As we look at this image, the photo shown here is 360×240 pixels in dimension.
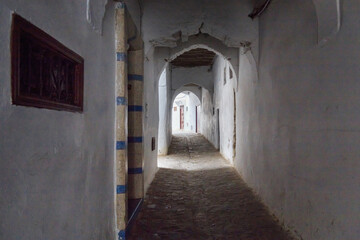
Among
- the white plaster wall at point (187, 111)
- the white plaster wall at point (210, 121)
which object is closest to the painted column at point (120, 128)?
the white plaster wall at point (210, 121)

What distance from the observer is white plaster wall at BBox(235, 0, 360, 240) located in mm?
1898

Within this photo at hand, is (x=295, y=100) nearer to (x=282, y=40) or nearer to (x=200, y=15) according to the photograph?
(x=282, y=40)

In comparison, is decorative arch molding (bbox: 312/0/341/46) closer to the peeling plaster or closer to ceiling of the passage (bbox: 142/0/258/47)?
the peeling plaster

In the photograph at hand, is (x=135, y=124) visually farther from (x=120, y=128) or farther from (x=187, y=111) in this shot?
(x=187, y=111)

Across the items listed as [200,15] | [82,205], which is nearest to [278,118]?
[200,15]

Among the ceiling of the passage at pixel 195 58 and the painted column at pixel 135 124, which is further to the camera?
the ceiling of the passage at pixel 195 58

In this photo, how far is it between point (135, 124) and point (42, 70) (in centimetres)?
285

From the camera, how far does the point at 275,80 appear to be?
3.52 m

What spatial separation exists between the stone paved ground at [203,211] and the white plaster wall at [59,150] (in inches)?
45.1

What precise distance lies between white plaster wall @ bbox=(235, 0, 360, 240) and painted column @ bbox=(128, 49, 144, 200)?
175 cm

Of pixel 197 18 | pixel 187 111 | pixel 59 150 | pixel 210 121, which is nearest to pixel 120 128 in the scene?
pixel 59 150

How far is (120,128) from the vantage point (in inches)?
104

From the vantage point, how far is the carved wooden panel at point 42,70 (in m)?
1.03

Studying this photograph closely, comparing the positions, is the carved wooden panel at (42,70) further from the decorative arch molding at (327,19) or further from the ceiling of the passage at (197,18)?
the ceiling of the passage at (197,18)
